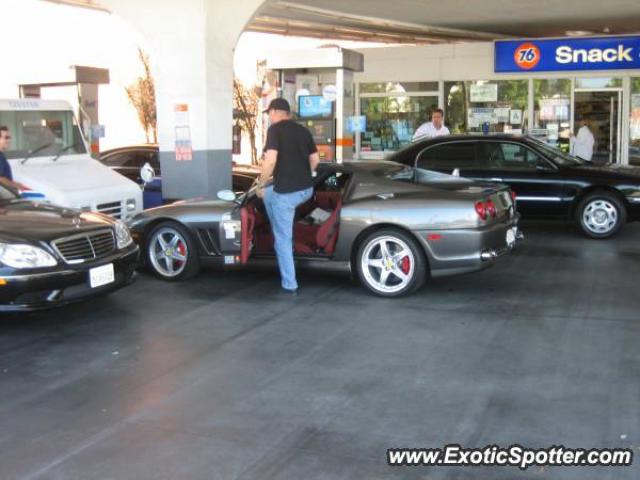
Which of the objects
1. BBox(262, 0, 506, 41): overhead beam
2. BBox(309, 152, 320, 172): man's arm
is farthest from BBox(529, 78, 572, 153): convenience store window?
BBox(309, 152, 320, 172): man's arm

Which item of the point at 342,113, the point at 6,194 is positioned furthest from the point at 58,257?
the point at 342,113

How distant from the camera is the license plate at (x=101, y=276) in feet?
21.1

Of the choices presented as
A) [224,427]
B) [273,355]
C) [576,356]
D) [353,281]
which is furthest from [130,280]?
[576,356]

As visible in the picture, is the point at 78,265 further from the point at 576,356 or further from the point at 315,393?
the point at 576,356

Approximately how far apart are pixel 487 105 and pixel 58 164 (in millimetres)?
11640

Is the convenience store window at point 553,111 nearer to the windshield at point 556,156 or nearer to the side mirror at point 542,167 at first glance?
the windshield at point 556,156

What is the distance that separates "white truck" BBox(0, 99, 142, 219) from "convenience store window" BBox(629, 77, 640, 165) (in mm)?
12197

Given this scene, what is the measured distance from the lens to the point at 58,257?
6.24 meters

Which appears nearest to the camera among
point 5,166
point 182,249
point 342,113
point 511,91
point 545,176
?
point 182,249

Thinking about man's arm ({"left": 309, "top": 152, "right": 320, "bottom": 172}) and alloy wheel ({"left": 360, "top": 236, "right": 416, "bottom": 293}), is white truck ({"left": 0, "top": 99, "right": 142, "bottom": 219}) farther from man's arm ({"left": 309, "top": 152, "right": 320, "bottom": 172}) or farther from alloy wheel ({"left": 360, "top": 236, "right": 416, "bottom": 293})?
alloy wheel ({"left": 360, "top": 236, "right": 416, "bottom": 293})

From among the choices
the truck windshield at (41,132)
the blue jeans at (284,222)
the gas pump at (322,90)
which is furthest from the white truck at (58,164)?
the gas pump at (322,90)

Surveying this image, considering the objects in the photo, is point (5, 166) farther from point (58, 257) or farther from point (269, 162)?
point (269, 162)

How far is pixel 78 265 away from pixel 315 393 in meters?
2.55

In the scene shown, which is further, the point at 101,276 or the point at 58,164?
the point at 58,164
